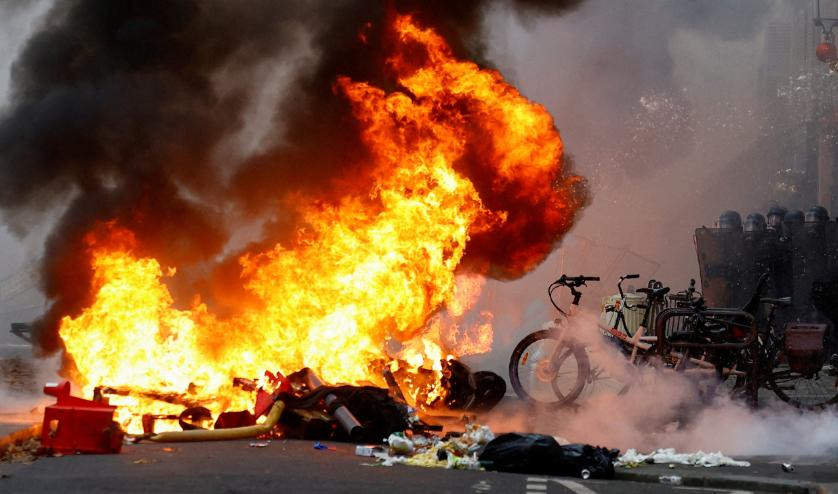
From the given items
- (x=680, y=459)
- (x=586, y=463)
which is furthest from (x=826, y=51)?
(x=586, y=463)

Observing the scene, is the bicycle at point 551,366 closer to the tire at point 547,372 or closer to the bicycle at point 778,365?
the tire at point 547,372

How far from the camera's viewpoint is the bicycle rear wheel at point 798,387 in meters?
11.3

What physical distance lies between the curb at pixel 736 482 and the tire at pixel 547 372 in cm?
302

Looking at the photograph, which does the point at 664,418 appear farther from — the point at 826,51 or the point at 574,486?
the point at 826,51

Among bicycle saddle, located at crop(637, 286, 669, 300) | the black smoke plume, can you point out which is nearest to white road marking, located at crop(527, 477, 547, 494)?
bicycle saddle, located at crop(637, 286, 669, 300)

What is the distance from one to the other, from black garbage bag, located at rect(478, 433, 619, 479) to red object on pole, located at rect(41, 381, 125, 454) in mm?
3308

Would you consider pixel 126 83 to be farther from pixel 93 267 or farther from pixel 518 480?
pixel 518 480

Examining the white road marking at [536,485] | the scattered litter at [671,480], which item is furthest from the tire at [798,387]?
the white road marking at [536,485]

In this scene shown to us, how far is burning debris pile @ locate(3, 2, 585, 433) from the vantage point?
11297 mm

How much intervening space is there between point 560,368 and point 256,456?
4.24 m

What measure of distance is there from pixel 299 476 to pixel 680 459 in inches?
138

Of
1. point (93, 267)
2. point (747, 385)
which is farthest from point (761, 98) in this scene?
point (93, 267)

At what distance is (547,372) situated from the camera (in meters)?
11.1

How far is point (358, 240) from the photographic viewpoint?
472 inches
